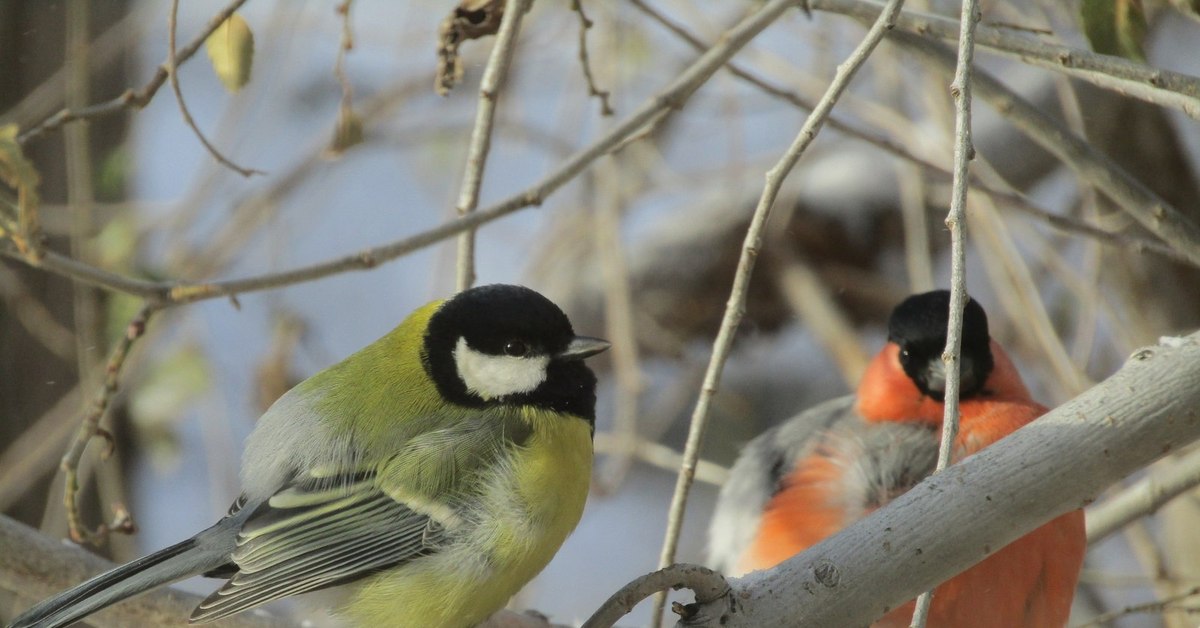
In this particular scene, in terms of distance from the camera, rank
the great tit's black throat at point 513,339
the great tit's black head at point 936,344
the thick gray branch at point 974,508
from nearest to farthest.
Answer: the thick gray branch at point 974,508 < the great tit's black throat at point 513,339 < the great tit's black head at point 936,344

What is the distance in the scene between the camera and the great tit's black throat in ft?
8.27

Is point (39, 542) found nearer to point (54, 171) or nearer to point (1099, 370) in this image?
point (54, 171)

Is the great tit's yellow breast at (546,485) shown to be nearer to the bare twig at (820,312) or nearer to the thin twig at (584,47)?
the thin twig at (584,47)

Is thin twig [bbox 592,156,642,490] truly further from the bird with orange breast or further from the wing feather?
the wing feather

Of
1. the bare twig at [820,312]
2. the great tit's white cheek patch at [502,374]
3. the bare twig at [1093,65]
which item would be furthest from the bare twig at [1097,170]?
the bare twig at [820,312]

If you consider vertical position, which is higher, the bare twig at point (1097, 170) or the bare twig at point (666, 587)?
the bare twig at point (1097, 170)

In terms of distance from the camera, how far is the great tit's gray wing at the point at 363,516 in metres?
2.23

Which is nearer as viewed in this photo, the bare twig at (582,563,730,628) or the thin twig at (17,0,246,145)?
the bare twig at (582,563,730,628)

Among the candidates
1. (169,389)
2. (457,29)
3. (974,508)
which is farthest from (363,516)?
(169,389)

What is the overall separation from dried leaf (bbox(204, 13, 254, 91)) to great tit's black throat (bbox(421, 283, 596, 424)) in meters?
0.62

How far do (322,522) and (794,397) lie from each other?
377 cm

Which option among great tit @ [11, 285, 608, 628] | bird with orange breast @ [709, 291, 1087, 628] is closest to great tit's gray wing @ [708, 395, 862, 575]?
bird with orange breast @ [709, 291, 1087, 628]

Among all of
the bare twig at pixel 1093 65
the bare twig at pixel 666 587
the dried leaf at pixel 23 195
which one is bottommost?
the bare twig at pixel 666 587

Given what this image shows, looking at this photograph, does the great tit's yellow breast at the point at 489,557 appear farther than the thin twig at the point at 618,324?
No
